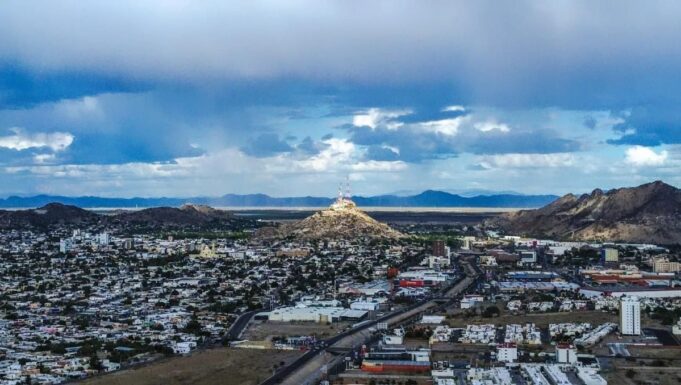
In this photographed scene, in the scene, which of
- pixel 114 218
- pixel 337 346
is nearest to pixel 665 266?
pixel 337 346

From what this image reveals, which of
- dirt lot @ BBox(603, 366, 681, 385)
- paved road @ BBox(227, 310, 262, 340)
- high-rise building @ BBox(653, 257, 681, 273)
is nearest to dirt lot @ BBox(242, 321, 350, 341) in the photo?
paved road @ BBox(227, 310, 262, 340)

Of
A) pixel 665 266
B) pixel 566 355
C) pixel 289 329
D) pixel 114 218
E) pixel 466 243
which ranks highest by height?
pixel 114 218

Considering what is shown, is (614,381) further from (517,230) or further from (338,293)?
(517,230)

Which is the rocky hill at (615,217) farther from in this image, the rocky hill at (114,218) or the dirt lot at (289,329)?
the dirt lot at (289,329)

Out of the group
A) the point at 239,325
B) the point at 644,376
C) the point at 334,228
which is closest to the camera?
the point at 644,376

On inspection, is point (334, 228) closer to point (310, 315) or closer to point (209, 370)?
point (310, 315)

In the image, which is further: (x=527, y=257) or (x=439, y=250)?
(x=439, y=250)
